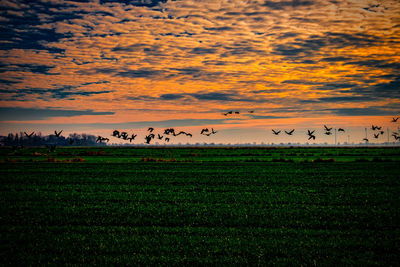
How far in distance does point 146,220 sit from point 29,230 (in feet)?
16.7

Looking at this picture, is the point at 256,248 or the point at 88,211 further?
the point at 88,211

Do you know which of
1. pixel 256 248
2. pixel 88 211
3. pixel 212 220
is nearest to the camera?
pixel 256 248

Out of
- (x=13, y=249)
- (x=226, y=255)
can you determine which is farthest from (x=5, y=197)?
(x=226, y=255)

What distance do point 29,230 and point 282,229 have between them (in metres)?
11.1

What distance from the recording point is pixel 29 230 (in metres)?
12.5

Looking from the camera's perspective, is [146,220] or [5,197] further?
[5,197]

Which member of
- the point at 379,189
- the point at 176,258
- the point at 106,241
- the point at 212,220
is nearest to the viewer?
the point at 176,258

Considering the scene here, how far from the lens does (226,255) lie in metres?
9.81

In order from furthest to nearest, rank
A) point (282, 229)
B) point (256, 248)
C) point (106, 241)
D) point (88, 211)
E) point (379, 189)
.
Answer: point (379, 189) → point (88, 211) → point (282, 229) → point (106, 241) → point (256, 248)

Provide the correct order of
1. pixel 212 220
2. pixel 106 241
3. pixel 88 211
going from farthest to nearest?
1. pixel 88 211
2. pixel 212 220
3. pixel 106 241

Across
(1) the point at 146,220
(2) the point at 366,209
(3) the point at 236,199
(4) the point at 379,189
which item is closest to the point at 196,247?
A: (1) the point at 146,220

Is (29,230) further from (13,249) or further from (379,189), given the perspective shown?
(379,189)

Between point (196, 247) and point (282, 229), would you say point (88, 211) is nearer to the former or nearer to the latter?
point (196, 247)

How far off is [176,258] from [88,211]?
27.3ft
